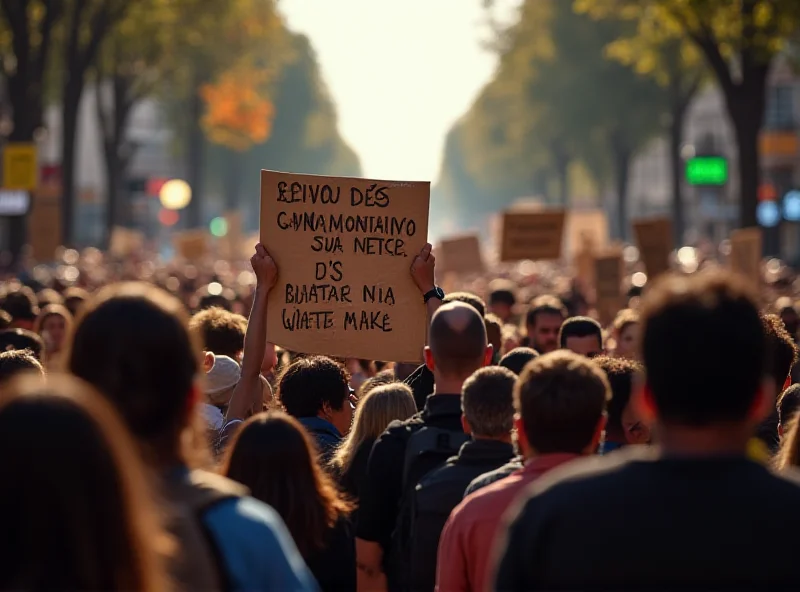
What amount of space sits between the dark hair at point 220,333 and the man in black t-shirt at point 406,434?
8.40 feet

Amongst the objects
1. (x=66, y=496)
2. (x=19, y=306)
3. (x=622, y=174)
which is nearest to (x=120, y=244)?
(x=622, y=174)

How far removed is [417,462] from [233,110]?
5108 centimetres

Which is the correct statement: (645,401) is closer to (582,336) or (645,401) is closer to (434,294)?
(434,294)

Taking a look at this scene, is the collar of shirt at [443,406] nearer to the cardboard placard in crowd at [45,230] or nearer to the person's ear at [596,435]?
the person's ear at [596,435]

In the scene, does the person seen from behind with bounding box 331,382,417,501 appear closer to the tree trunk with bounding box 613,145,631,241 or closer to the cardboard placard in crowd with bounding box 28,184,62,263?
the cardboard placard in crowd with bounding box 28,184,62,263

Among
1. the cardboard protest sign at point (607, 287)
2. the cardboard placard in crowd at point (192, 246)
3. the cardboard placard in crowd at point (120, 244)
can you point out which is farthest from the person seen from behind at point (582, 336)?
the cardboard placard in crowd at point (120, 244)

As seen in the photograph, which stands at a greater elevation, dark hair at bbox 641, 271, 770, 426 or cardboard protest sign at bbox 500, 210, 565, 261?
cardboard protest sign at bbox 500, 210, 565, 261

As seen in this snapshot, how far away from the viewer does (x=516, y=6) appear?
2884 inches

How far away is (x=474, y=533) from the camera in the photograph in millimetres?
4199

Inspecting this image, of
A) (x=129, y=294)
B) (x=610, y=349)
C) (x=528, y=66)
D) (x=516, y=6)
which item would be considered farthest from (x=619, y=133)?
(x=129, y=294)

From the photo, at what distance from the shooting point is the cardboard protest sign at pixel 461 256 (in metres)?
22.5

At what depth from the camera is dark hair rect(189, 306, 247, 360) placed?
7934mm

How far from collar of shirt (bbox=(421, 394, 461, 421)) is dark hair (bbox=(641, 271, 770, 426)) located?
239cm

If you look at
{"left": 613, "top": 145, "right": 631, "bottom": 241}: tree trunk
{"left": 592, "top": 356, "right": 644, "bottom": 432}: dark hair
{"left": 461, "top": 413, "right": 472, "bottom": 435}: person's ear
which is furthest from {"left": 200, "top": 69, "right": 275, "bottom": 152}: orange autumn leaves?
{"left": 461, "top": 413, "right": 472, "bottom": 435}: person's ear
